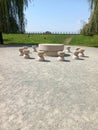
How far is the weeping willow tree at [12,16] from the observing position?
69.2 feet

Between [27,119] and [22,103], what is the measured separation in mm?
936

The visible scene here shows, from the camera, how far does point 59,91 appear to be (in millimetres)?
7055

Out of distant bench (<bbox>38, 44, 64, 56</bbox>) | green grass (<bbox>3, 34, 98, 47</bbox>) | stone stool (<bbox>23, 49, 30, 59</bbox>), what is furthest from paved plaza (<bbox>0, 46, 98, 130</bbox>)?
green grass (<bbox>3, 34, 98, 47</bbox>)

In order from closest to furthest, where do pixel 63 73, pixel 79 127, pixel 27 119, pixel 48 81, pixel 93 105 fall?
pixel 79 127
pixel 27 119
pixel 93 105
pixel 48 81
pixel 63 73

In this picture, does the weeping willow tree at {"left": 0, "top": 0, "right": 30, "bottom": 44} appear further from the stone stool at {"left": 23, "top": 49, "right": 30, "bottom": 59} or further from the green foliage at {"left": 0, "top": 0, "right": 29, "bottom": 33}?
the stone stool at {"left": 23, "top": 49, "right": 30, "bottom": 59}

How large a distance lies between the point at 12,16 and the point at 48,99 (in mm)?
16410

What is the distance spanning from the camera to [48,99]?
249 inches

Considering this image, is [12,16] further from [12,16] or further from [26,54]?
[26,54]

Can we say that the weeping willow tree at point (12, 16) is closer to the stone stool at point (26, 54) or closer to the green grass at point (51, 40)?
the green grass at point (51, 40)

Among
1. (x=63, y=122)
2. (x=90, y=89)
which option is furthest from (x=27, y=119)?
(x=90, y=89)

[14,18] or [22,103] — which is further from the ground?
[14,18]

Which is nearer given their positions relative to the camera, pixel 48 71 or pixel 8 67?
pixel 48 71

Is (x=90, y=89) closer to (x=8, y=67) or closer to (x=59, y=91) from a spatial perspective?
(x=59, y=91)

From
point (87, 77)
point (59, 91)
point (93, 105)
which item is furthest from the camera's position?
point (87, 77)
